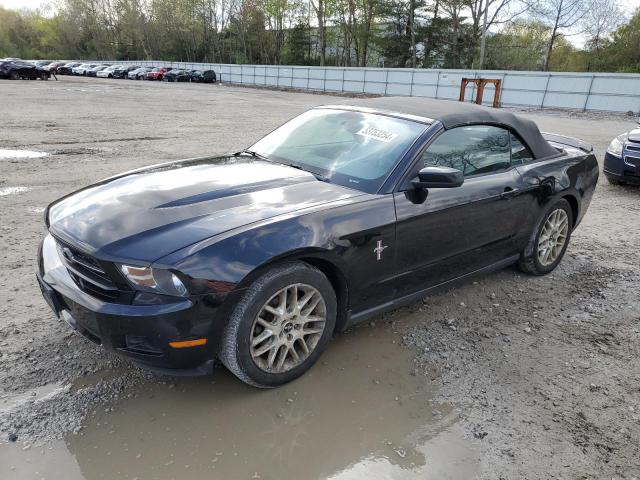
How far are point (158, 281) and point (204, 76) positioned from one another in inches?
1939

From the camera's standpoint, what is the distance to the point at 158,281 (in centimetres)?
231

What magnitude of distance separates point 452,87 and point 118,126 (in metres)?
22.6

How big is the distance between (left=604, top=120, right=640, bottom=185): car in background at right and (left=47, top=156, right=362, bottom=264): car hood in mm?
6389

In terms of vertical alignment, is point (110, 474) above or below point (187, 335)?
below

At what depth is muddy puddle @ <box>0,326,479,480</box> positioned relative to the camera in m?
2.24

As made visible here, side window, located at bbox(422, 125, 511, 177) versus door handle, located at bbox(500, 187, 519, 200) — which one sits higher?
side window, located at bbox(422, 125, 511, 177)

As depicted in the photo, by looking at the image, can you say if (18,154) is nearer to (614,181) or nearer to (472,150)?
(472,150)

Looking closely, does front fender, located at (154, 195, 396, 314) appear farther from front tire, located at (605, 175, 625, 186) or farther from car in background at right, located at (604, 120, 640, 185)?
front tire, located at (605, 175, 625, 186)

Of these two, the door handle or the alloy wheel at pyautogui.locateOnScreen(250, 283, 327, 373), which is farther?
the door handle

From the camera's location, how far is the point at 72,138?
1067cm

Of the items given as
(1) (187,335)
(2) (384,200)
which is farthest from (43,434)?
(2) (384,200)

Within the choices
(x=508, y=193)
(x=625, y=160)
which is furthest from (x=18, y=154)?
(x=625, y=160)

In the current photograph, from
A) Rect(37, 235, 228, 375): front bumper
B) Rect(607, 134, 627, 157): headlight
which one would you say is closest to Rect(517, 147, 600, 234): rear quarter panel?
Rect(37, 235, 228, 375): front bumper

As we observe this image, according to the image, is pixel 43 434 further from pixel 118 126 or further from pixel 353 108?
pixel 118 126
